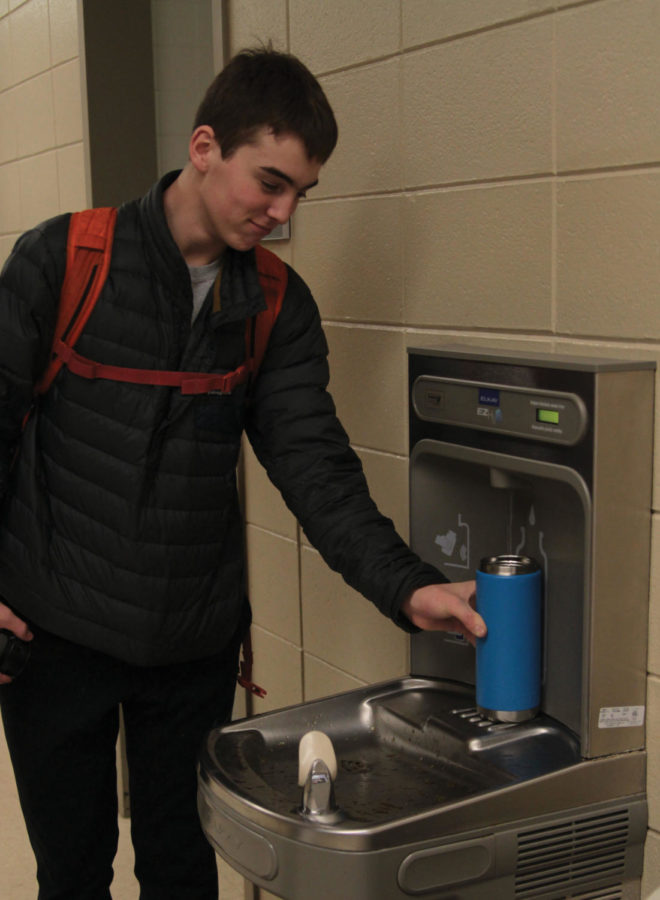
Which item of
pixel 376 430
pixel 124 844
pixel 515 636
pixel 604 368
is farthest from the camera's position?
pixel 124 844

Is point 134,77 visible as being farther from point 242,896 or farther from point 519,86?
point 242,896

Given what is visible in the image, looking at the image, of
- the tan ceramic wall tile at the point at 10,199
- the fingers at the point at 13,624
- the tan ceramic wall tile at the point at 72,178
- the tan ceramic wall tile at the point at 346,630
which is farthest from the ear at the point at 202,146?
the tan ceramic wall tile at the point at 10,199

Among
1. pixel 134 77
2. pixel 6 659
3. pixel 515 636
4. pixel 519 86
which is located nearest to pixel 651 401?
pixel 515 636

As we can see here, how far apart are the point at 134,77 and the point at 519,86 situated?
1575 mm

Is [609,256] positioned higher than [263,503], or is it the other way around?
[609,256]

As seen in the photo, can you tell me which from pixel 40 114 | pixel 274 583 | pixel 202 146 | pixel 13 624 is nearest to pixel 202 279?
pixel 202 146

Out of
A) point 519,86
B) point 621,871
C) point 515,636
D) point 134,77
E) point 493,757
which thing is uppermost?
point 134,77

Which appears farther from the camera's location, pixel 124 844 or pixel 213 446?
pixel 124 844

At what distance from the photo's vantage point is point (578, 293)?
1.32m

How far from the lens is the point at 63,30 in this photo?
2.77 meters

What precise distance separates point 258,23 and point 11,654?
3.98 ft

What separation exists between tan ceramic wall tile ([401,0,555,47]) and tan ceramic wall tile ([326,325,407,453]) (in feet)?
1.45

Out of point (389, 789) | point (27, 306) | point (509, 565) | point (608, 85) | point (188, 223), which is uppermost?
point (608, 85)

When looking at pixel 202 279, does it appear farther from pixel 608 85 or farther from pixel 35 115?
pixel 35 115
